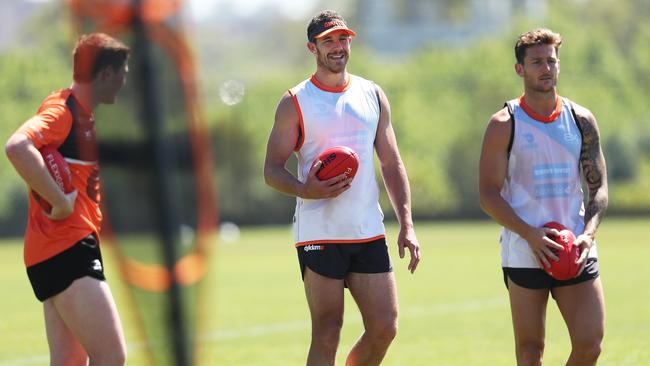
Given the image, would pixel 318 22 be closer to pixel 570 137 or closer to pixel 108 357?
pixel 570 137

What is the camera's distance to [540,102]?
6.45 m

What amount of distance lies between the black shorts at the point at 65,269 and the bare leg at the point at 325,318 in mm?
1334

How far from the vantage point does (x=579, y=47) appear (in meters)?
54.8

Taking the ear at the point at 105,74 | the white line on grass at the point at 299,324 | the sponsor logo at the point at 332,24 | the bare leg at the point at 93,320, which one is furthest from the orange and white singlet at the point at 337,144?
the white line on grass at the point at 299,324

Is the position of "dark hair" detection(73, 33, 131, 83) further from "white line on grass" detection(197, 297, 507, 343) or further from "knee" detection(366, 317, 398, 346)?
"white line on grass" detection(197, 297, 507, 343)

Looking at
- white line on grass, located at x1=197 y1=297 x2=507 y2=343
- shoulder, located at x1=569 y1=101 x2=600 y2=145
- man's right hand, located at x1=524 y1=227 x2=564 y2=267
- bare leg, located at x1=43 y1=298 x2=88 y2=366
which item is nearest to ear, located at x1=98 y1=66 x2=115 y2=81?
bare leg, located at x1=43 y1=298 x2=88 y2=366

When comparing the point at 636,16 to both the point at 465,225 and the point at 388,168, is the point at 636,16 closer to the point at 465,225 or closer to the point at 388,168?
the point at 465,225

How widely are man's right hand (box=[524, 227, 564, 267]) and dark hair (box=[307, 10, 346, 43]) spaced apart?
160cm

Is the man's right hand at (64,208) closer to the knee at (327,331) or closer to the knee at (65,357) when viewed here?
the knee at (65,357)

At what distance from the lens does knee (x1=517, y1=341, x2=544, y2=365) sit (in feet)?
20.5

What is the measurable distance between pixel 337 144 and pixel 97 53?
13.3 feet

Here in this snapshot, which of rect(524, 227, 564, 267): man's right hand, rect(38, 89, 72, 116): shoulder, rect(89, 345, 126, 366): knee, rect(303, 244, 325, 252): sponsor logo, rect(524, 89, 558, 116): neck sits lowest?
rect(89, 345, 126, 366): knee

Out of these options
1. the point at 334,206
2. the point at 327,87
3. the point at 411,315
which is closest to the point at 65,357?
the point at 334,206

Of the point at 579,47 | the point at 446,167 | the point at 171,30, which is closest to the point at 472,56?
the point at 579,47
